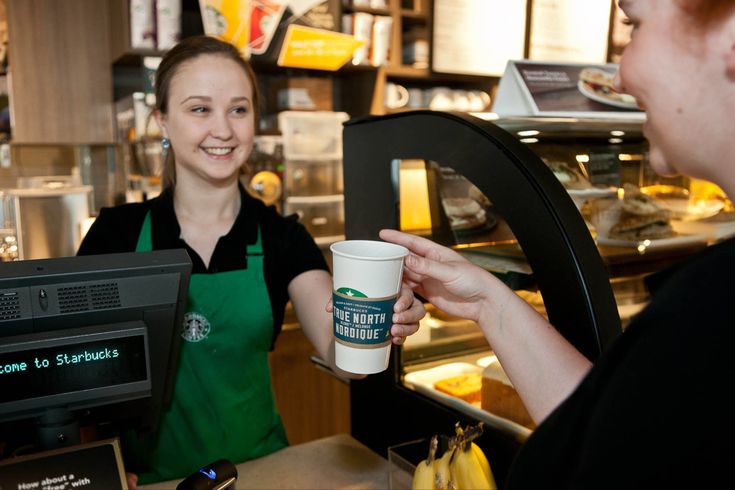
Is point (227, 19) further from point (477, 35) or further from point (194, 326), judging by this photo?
point (194, 326)

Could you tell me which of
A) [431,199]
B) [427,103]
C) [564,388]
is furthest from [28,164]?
[564,388]

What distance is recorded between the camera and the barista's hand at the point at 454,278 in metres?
1.00

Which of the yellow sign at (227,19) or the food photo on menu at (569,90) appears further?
the yellow sign at (227,19)

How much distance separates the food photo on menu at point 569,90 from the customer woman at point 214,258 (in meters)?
0.66

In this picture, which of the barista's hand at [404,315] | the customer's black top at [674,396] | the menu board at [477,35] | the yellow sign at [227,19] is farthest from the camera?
the menu board at [477,35]

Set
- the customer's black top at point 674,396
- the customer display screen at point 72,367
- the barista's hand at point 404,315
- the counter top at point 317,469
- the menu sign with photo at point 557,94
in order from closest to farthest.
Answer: the customer's black top at point 674,396, the customer display screen at point 72,367, the barista's hand at point 404,315, the counter top at point 317,469, the menu sign with photo at point 557,94

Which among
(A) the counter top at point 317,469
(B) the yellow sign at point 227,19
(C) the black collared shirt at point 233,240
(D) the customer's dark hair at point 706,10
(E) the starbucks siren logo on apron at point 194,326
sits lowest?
(A) the counter top at point 317,469

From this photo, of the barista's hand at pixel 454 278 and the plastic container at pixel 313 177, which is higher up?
the barista's hand at pixel 454 278

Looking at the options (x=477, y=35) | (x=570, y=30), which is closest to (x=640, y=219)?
(x=477, y=35)

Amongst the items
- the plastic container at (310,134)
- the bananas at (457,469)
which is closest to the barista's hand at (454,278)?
the bananas at (457,469)

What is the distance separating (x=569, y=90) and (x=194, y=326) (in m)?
1.08

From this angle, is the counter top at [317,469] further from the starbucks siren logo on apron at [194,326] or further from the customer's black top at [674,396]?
the customer's black top at [674,396]

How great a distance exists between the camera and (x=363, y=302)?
0.87m

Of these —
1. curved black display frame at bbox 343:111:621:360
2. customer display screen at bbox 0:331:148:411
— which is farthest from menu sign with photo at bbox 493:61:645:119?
customer display screen at bbox 0:331:148:411
